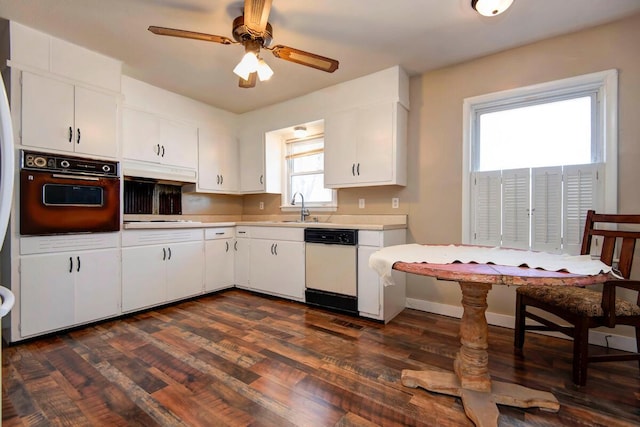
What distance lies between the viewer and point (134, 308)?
9.73 ft

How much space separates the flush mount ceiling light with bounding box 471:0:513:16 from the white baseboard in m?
2.40

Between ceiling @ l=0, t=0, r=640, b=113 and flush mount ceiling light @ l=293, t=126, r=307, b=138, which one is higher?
ceiling @ l=0, t=0, r=640, b=113

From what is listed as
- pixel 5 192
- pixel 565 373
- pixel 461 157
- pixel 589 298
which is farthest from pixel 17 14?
pixel 565 373

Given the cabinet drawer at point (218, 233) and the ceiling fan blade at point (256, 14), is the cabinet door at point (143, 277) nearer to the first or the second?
the cabinet drawer at point (218, 233)

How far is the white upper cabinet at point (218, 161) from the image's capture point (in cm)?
393

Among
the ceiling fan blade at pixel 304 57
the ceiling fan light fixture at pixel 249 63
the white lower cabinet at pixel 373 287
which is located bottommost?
the white lower cabinet at pixel 373 287

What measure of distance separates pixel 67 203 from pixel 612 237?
4.15 meters

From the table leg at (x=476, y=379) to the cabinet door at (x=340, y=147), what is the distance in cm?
184

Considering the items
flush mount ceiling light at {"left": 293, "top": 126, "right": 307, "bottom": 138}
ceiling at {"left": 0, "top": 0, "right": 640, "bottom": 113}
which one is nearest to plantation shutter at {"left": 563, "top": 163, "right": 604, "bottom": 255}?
ceiling at {"left": 0, "top": 0, "right": 640, "bottom": 113}

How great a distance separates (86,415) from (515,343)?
2773 mm

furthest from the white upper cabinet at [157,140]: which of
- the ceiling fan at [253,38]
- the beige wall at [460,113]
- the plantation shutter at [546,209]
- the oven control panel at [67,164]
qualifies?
the plantation shutter at [546,209]

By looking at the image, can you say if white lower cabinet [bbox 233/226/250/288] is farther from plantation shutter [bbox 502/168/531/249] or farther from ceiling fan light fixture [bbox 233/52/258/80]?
plantation shutter [bbox 502/168/531/249]

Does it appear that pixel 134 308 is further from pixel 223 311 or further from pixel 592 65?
pixel 592 65

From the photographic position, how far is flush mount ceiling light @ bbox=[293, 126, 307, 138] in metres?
3.79
